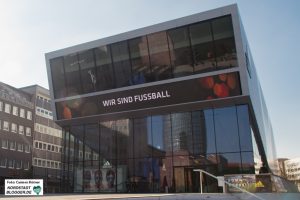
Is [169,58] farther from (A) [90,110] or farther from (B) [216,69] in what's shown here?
(A) [90,110]

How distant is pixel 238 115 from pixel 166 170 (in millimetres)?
7364

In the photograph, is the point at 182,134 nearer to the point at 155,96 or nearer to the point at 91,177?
the point at 155,96

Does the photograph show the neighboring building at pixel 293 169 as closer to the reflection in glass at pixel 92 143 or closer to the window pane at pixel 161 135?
the reflection in glass at pixel 92 143

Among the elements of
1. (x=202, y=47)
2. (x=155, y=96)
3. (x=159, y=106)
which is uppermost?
(x=202, y=47)

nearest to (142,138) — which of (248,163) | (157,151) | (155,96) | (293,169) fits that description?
(157,151)

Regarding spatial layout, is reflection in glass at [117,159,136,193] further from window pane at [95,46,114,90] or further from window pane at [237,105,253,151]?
window pane at [237,105,253,151]

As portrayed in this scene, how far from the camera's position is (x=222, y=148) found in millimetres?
30438

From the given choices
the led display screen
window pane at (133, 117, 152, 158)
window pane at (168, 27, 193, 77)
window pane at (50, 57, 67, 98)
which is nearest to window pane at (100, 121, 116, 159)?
the led display screen

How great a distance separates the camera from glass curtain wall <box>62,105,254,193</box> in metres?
30.3

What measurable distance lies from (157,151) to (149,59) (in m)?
7.74

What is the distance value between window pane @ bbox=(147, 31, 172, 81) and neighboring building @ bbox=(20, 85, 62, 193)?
48.6 metres

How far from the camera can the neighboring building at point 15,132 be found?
67500 millimetres

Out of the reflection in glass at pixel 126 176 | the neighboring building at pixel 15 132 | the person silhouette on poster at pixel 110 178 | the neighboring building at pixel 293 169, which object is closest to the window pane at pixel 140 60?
the reflection in glass at pixel 126 176

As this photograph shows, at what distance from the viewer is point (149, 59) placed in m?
32.5
